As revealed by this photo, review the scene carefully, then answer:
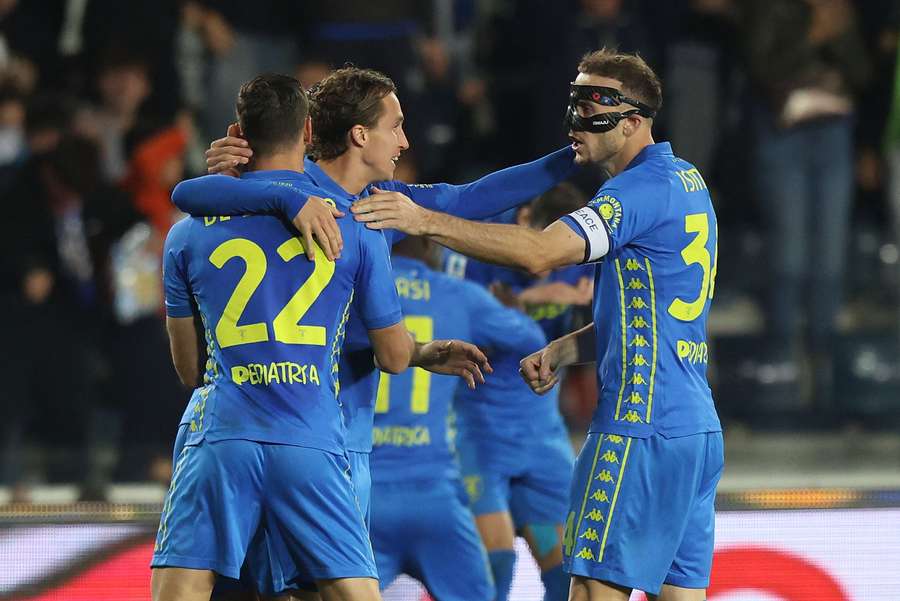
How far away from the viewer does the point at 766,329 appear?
977 centimetres

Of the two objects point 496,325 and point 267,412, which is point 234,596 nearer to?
point 267,412

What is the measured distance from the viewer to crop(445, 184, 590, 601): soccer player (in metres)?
6.33

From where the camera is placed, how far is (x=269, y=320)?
4.26 metres

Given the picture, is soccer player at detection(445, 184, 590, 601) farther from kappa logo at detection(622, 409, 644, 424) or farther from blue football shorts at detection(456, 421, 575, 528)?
kappa logo at detection(622, 409, 644, 424)

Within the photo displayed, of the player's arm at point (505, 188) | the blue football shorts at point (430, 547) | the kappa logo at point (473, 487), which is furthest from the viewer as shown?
the kappa logo at point (473, 487)

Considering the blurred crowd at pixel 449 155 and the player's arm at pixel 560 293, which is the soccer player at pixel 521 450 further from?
the blurred crowd at pixel 449 155

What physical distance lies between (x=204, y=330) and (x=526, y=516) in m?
2.40

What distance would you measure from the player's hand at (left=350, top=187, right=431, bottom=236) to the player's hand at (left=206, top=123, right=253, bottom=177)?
398 mm

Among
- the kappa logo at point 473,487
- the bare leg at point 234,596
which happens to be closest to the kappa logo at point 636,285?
the bare leg at point 234,596

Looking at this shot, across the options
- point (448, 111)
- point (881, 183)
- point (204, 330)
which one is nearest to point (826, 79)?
point (881, 183)

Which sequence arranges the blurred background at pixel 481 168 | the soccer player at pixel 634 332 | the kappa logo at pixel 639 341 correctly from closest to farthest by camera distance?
the soccer player at pixel 634 332, the kappa logo at pixel 639 341, the blurred background at pixel 481 168

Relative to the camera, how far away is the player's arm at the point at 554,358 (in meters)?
4.86

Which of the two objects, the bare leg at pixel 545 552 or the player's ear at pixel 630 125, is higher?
the player's ear at pixel 630 125

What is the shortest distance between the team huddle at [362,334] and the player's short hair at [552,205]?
52.3 inches
